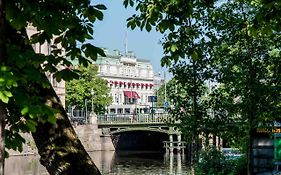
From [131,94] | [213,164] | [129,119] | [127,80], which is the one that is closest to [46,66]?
[213,164]

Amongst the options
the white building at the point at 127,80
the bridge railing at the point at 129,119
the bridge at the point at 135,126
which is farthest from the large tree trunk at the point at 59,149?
the white building at the point at 127,80

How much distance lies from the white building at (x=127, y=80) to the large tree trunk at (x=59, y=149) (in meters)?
111

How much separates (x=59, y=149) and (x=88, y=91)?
75.9 meters

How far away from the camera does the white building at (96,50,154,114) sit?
396 feet

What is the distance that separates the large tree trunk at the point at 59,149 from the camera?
16.3 ft

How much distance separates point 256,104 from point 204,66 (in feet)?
6.42

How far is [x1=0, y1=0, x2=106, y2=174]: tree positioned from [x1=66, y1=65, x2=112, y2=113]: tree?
72.1 meters

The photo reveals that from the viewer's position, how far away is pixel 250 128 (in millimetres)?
13039

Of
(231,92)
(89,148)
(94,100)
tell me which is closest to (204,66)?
(231,92)

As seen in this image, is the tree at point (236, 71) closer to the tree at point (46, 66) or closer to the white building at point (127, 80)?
the tree at point (46, 66)

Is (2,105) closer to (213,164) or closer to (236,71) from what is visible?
(236,71)

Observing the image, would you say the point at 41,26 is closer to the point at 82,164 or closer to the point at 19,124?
the point at 19,124

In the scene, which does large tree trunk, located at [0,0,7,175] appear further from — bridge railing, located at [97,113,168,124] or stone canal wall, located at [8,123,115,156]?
bridge railing, located at [97,113,168,124]

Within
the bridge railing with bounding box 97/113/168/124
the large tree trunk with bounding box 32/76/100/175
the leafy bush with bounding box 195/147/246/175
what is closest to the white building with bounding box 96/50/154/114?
the bridge railing with bounding box 97/113/168/124
